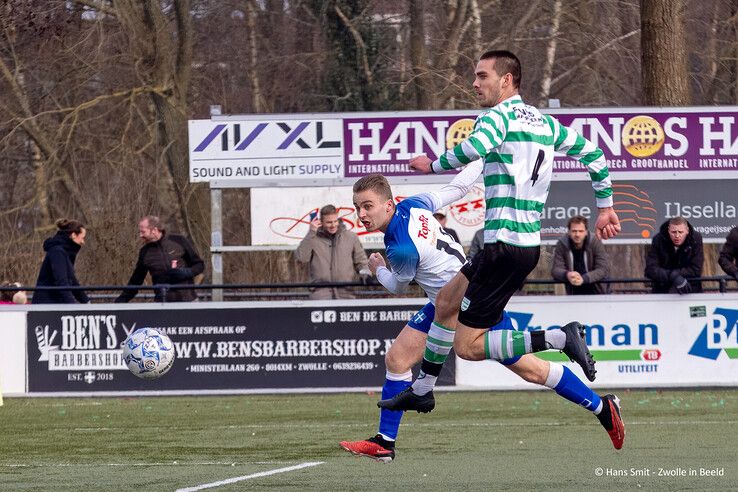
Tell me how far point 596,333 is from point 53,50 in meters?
14.0

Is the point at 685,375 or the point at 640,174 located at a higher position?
the point at 640,174

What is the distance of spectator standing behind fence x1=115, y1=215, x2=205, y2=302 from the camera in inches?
628

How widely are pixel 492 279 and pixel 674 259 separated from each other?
8.07 m

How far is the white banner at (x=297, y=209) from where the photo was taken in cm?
Answer: 1691

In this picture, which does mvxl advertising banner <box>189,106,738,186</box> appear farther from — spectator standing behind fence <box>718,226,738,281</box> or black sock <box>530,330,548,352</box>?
black sock <box>530,330,548,352</box>

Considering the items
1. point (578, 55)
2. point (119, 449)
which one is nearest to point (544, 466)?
point (119, 449)

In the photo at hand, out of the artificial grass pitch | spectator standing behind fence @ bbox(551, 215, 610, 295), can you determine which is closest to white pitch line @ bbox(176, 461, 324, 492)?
the artificial grass pitch

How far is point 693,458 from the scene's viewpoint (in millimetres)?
9039

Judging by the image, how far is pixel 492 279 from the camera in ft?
25.5

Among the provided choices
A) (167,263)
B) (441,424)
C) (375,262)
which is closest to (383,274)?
(375,262)

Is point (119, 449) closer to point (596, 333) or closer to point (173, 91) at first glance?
point (596, 333)

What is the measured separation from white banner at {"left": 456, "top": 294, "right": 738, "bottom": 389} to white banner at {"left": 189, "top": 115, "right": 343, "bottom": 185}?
125 inches

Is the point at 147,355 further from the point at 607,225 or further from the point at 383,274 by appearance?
the point at 607,225

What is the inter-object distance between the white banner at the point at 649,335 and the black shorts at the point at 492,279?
747cm
